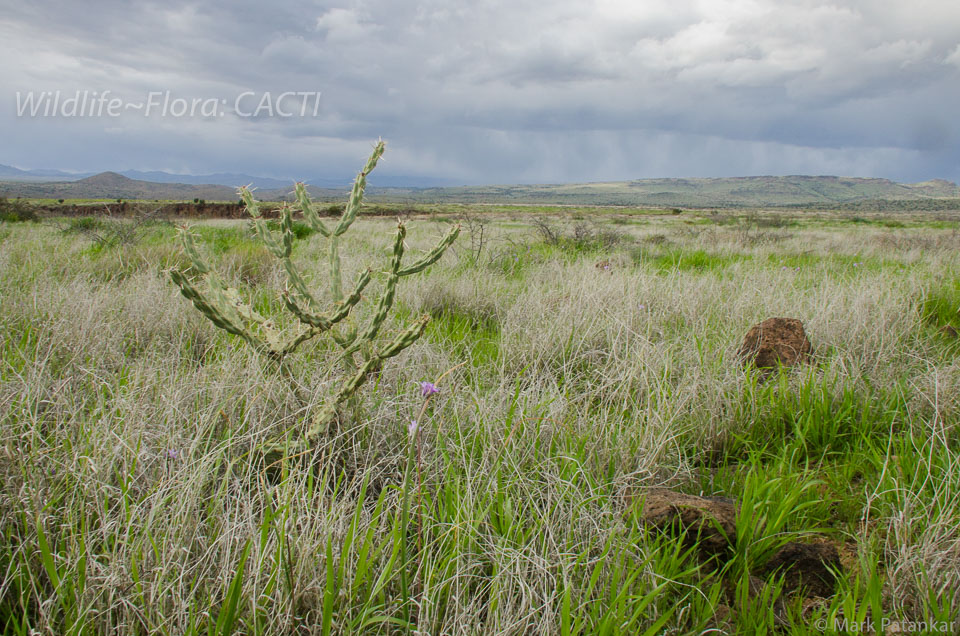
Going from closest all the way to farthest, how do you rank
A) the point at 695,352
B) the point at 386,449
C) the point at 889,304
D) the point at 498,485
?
the point at 498,485
the point at 386,449
the point at 695,352
the point at 889,304

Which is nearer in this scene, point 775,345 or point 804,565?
A: point 804,565

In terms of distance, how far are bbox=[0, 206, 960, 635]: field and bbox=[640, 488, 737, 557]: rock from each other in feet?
0.15

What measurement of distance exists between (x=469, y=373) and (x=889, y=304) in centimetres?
350

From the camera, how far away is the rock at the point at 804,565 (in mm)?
1580

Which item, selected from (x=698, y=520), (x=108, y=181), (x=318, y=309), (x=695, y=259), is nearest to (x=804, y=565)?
(x=698, y=520)

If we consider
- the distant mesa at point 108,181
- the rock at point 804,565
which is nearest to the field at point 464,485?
the rock at point 804,565

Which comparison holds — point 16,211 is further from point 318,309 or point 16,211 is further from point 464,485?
point 464,485

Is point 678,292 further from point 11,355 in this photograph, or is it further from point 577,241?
point 577,241

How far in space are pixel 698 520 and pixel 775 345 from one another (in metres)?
1.98

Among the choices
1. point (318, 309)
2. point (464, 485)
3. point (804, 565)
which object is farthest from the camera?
point (318, 309)

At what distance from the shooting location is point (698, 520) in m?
1.65

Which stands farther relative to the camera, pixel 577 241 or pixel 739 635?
pixel 577 241

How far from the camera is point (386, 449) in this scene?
7.10ft

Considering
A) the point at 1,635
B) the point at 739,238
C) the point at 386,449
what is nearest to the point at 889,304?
the point at 386,449
